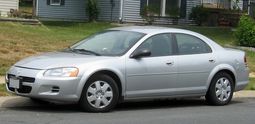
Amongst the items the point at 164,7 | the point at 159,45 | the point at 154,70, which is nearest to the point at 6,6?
the point at 164,7

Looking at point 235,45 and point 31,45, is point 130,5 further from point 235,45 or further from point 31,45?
point 31,45

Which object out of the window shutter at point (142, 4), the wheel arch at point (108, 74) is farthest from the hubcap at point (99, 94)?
the window shutter at point (142, 4)

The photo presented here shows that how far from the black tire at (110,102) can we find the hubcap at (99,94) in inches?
1.6

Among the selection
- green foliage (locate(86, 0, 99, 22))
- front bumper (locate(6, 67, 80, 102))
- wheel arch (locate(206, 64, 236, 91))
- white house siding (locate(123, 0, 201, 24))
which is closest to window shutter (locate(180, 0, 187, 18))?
white house siding (locate(123, 0, 201, 24))

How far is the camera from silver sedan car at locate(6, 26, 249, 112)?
10117 millimetres

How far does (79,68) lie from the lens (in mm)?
10172

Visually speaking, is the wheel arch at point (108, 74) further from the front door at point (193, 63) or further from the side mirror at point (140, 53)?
the front door at point (193, 63)

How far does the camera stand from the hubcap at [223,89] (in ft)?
39.5

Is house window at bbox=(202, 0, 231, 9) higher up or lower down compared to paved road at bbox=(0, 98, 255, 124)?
higher up

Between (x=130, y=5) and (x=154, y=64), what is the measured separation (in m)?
21.3

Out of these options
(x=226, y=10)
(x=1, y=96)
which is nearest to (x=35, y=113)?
(x=1, y=96)

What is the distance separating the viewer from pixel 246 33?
75.5 ft

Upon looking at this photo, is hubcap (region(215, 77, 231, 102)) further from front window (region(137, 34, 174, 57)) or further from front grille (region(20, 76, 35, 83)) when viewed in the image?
front grille (region(20, 76, 35, 83))

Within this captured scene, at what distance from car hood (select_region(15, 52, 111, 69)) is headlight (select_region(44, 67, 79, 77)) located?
73mm
